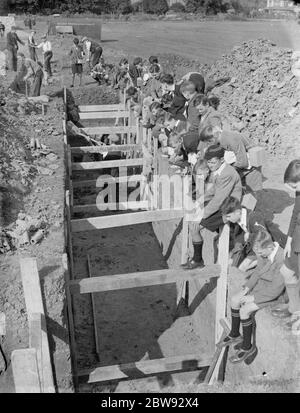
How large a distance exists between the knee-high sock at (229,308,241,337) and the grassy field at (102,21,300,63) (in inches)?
907

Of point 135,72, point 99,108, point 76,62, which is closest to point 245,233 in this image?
point 99,108

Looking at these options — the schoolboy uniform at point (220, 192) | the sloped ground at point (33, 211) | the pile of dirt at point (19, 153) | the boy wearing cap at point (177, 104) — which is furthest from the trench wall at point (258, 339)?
the boy wearing cap at point (177, 104)

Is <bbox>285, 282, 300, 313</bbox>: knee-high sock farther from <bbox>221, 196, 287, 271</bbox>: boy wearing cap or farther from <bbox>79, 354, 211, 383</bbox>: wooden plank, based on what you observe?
<bbox>79, 354, 211, 383</bbox>: wooden plank

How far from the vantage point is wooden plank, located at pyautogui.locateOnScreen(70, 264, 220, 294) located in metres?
5.56

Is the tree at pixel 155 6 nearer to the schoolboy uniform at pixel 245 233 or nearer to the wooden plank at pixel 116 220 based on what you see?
the wooden plank at pixel 116 220

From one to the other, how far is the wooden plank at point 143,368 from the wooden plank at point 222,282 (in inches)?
17.5

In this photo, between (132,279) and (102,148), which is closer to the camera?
(132,279)

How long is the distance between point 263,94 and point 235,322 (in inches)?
391

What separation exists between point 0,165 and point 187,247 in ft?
10.8

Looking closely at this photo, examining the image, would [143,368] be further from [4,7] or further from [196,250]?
[4,7]

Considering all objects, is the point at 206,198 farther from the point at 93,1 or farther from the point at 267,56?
the point at 93,1

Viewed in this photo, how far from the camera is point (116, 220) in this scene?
7.33m

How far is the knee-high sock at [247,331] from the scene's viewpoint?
15.8ft

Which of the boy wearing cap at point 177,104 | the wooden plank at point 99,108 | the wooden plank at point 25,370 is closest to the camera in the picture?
the wooden plank at point 25,370
